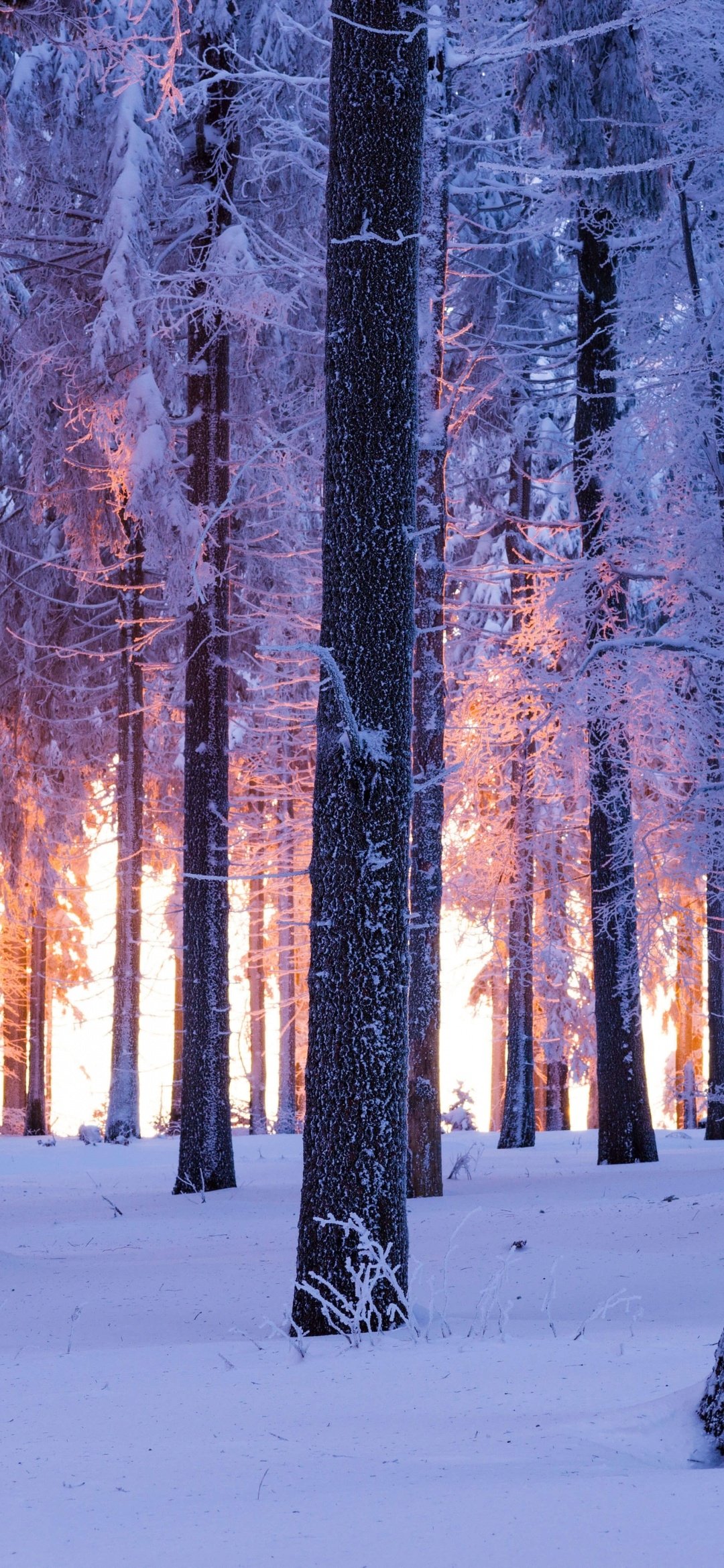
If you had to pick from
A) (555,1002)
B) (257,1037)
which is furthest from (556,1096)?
(257,1037)

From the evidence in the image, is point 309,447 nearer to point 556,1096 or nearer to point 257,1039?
point 257,1039

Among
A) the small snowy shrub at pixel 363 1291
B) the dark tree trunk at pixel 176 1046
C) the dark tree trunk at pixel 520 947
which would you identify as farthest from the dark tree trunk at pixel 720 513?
the dark tree trunk at pixel 176 1046

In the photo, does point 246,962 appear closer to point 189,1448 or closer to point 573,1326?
point 573,1326

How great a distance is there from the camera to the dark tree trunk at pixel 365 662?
582 cm

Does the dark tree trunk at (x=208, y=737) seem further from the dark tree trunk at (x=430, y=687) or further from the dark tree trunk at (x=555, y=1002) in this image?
the dark tree trunk at (x=555, y=1002)

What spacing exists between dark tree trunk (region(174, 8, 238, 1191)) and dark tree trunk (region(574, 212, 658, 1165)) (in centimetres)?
356

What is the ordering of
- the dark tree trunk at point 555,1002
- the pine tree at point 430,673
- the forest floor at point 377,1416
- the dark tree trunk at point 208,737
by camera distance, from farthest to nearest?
the dark tree trunk at point 555,1002 < the dark tree trunk at point 208,737 < the pine tree at point 430,673 < the forest floor at point 377,1416

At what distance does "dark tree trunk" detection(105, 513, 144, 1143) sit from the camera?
19422 mm

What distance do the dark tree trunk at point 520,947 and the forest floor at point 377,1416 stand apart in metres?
10.2

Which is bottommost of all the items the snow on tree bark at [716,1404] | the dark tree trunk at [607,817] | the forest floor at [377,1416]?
the forest floor at [377,1416]

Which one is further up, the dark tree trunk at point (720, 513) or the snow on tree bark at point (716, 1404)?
the dark tree trunk at point (720, 513)

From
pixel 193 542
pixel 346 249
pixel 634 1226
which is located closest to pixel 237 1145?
pixel 193 542

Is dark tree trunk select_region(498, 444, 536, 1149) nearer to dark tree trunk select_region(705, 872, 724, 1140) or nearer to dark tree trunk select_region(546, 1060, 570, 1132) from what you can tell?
dark tree trunk select_region(705, 872, 724, 1140)

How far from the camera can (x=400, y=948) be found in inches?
234
